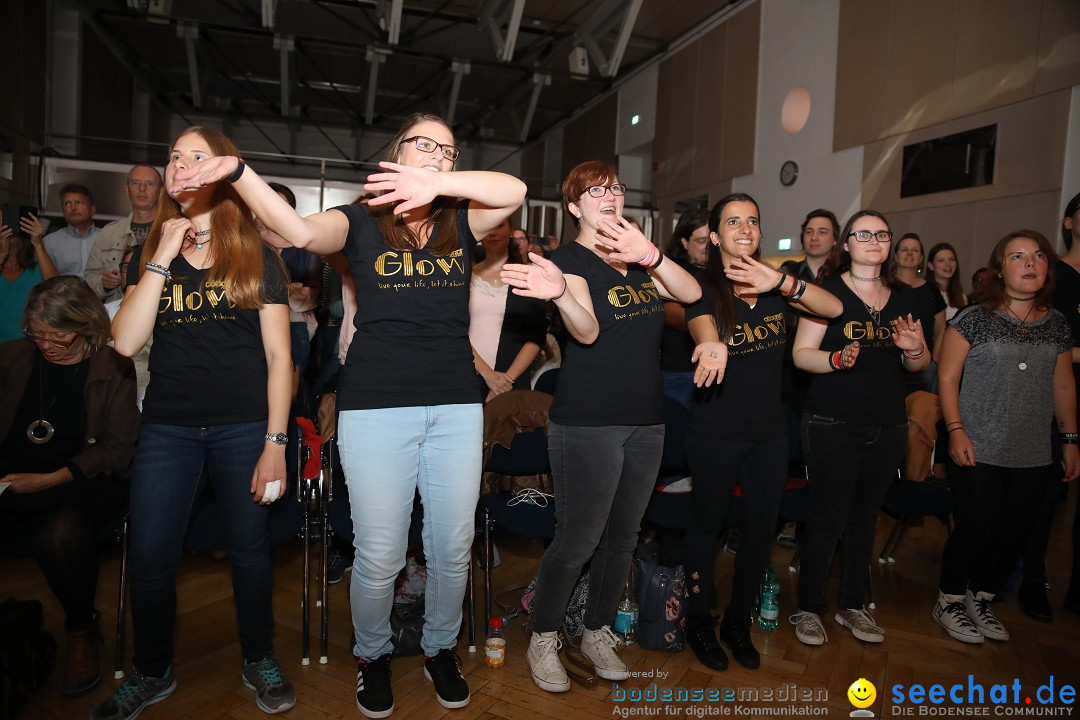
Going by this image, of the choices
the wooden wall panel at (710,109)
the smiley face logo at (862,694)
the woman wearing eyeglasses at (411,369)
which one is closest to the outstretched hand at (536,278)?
the woman wearing eyeglasses at (411,369)

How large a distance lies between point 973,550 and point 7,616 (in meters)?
3.40

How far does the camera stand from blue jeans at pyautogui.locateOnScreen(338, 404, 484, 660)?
1.80 m

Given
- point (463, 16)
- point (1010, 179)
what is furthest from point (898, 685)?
point (463, 16)

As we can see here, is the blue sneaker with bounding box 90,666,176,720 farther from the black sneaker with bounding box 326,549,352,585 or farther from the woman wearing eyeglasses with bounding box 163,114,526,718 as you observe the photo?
the black sneaker with bounding box 326,549,352,585

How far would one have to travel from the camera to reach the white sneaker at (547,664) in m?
2.16

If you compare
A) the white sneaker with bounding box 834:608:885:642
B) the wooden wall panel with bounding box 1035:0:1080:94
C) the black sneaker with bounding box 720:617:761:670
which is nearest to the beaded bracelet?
the black sneaker with bounding box 720:617:761:670

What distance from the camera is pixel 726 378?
228 cm

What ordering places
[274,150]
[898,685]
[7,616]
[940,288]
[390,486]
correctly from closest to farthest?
[390,486] → [7,616] → [898,685] → [940,288] → [274,150]

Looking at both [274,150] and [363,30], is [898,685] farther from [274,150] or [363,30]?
[274,150]

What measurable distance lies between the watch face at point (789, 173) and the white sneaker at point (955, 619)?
19.6 ft

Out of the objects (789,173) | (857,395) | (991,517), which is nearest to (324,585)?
(857,395)

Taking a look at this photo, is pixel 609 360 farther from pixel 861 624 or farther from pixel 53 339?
pixel 53 339

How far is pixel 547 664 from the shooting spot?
219cm

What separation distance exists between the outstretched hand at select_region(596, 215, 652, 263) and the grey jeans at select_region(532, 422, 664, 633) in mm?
519
